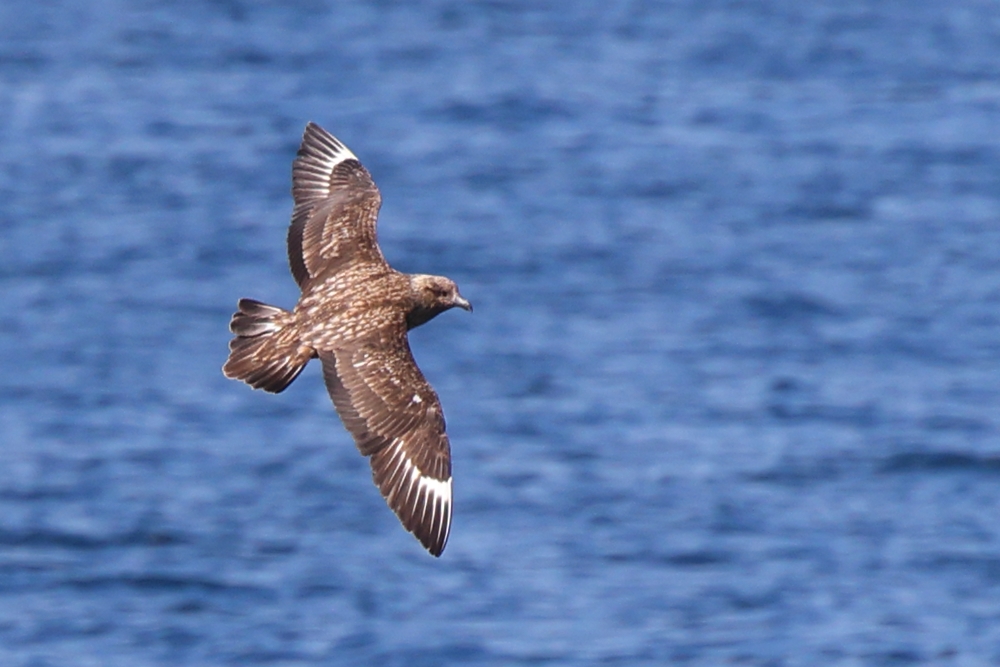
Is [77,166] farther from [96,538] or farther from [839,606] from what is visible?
[839,606]

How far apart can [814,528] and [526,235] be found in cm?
645

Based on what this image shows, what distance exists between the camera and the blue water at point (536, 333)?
46.8 ft

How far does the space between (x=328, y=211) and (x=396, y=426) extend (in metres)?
1.37

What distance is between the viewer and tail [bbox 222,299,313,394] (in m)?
7.09

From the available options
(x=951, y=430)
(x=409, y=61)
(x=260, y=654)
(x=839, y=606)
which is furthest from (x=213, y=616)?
(x=409, y=61)

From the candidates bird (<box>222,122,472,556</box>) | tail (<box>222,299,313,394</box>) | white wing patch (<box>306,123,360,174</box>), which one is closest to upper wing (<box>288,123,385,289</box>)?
white wing patch (<box>306,123,360,174</box>)

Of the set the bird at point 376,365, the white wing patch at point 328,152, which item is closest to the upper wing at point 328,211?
the white wing patch at point 328,152

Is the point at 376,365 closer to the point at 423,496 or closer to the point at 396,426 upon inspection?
the point at 396,426

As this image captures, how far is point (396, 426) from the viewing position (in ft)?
23.5

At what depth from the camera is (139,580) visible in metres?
14.8

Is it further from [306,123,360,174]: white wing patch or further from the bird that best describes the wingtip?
the bird

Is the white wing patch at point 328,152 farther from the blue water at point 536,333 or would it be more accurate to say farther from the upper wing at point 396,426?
the blue water at point 536,333

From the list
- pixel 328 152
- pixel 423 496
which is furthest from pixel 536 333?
pixel 423 496

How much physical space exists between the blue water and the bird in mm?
6157
